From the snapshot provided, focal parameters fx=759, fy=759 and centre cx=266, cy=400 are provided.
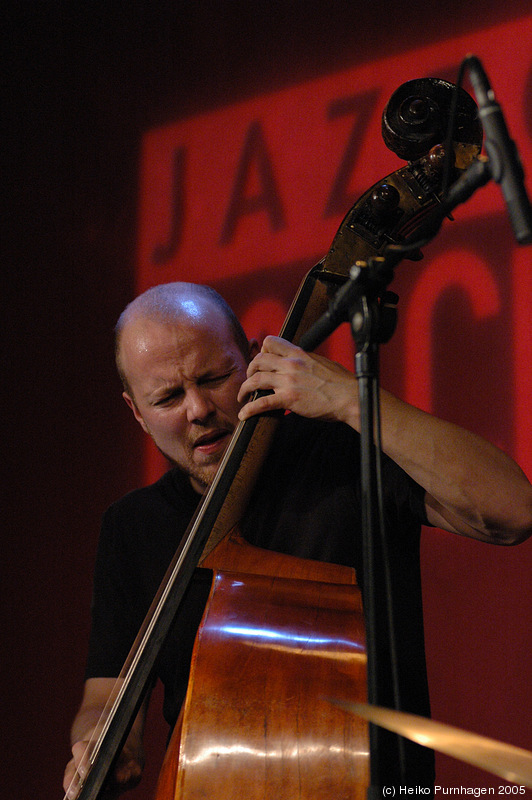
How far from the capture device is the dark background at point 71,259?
8.54 ft

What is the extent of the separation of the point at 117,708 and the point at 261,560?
0.29m

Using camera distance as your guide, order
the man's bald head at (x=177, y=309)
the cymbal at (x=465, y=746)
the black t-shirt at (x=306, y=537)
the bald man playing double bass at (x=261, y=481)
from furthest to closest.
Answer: the man's bald head at (x=177, y=309) → the black t-shirt at (x=306, y=537) → the bald man playing double bass at (x=261, y=481) → the cymbal at (x=465, y=746)

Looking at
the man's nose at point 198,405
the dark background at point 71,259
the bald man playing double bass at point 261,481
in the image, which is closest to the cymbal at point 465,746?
the bald man playing double bass at point 261,481

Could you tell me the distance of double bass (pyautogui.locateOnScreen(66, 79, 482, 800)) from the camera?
92 cm

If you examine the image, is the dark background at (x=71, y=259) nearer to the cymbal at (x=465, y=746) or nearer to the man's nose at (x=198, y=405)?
the man's nose at (x=198, y=405)

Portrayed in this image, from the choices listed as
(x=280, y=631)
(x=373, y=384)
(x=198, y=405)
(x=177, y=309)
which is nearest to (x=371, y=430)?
(x=373, y=384)

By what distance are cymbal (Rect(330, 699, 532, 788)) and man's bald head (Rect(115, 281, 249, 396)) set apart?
43.4 inches

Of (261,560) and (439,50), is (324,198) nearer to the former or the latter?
(439,50)

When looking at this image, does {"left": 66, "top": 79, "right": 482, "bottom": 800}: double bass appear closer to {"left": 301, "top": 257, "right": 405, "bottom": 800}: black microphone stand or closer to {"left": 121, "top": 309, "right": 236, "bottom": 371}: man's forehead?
{"left": 301, "top": 257, "right": 405, "bottom": 800}: black microphone stand

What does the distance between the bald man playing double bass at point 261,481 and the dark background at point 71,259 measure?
1047 mm

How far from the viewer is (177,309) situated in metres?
1.62

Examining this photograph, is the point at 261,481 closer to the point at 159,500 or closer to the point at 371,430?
the point at 159,500

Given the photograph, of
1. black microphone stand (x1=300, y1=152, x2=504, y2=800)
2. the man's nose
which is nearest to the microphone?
black microphone stand (x1=300, y1=152, x2=504, y2=800)

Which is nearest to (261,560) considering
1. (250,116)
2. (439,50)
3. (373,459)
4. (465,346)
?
(373,459)
